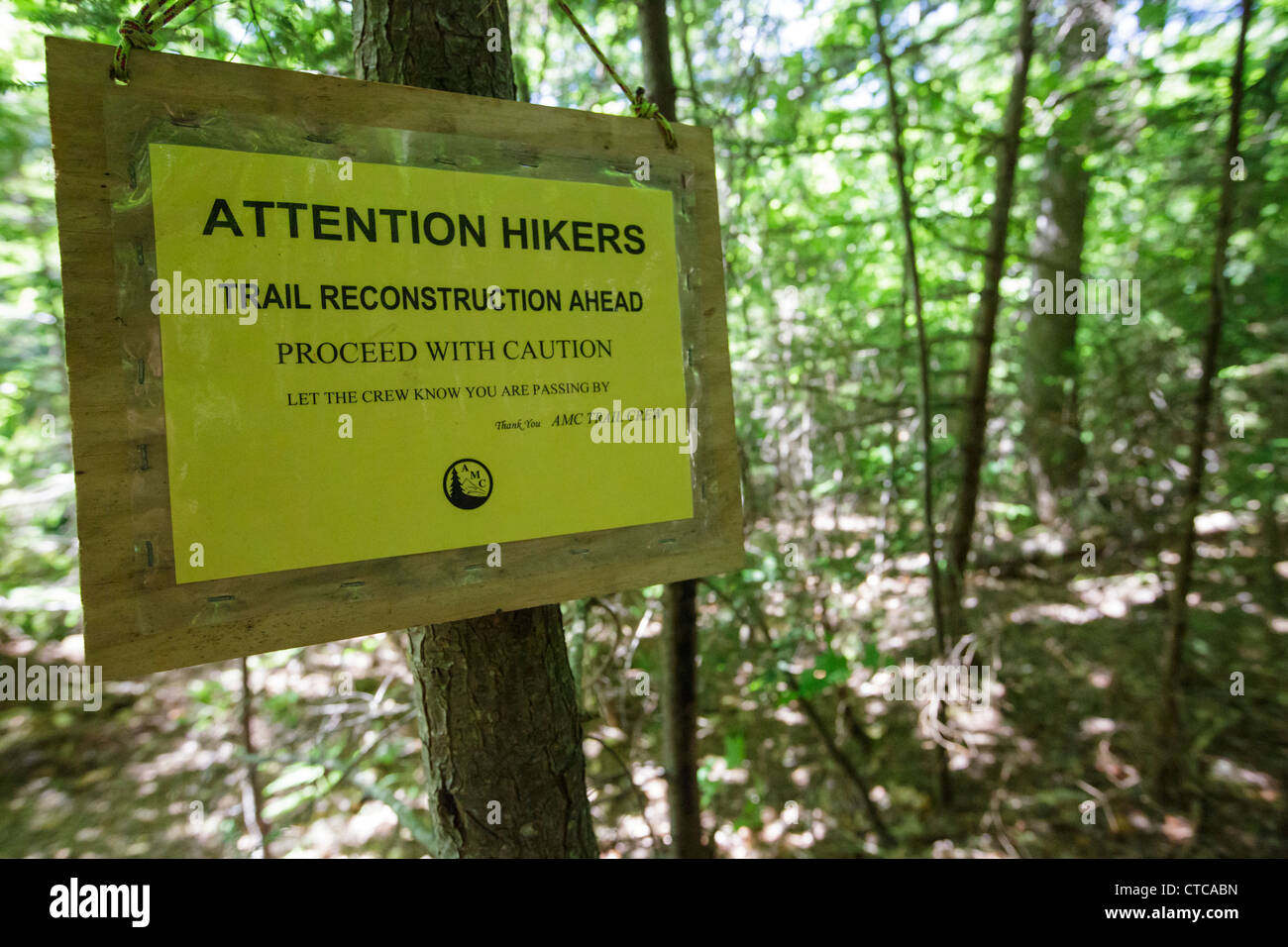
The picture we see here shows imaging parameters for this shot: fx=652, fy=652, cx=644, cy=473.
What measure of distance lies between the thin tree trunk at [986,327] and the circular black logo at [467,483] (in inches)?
100

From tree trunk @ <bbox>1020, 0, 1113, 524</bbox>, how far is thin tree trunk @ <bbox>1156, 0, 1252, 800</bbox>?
0.62 metres

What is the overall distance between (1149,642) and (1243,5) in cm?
308

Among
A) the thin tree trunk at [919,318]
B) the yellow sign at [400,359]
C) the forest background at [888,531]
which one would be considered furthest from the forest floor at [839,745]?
the yellow sign at [400,359]

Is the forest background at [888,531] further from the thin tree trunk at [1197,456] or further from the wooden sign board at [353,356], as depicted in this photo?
the wooden sign board at [353,356]

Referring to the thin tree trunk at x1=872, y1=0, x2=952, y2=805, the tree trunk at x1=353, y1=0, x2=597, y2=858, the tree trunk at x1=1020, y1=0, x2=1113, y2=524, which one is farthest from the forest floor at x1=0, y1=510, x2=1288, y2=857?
the tree trunk at x1=353, y1=0, x2=597, y2=858

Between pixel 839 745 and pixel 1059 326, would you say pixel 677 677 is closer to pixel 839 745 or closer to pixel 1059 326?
pixel 839 745

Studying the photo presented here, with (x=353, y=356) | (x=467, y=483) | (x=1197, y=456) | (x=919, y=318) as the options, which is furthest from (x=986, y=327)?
(x=353, y=356)

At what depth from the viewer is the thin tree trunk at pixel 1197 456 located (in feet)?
8.86

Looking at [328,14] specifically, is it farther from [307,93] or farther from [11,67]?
[307,93]

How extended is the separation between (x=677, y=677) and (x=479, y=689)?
1.02m

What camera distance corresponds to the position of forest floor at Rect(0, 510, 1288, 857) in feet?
9.64

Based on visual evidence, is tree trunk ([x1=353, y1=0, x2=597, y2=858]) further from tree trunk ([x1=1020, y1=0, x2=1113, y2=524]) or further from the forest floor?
tree trunk ([x1=1020, y1=0, x2=1113, y2=524])

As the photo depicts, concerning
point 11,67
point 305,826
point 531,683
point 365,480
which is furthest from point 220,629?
point 305,826

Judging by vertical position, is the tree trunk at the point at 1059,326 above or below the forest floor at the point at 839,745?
above
